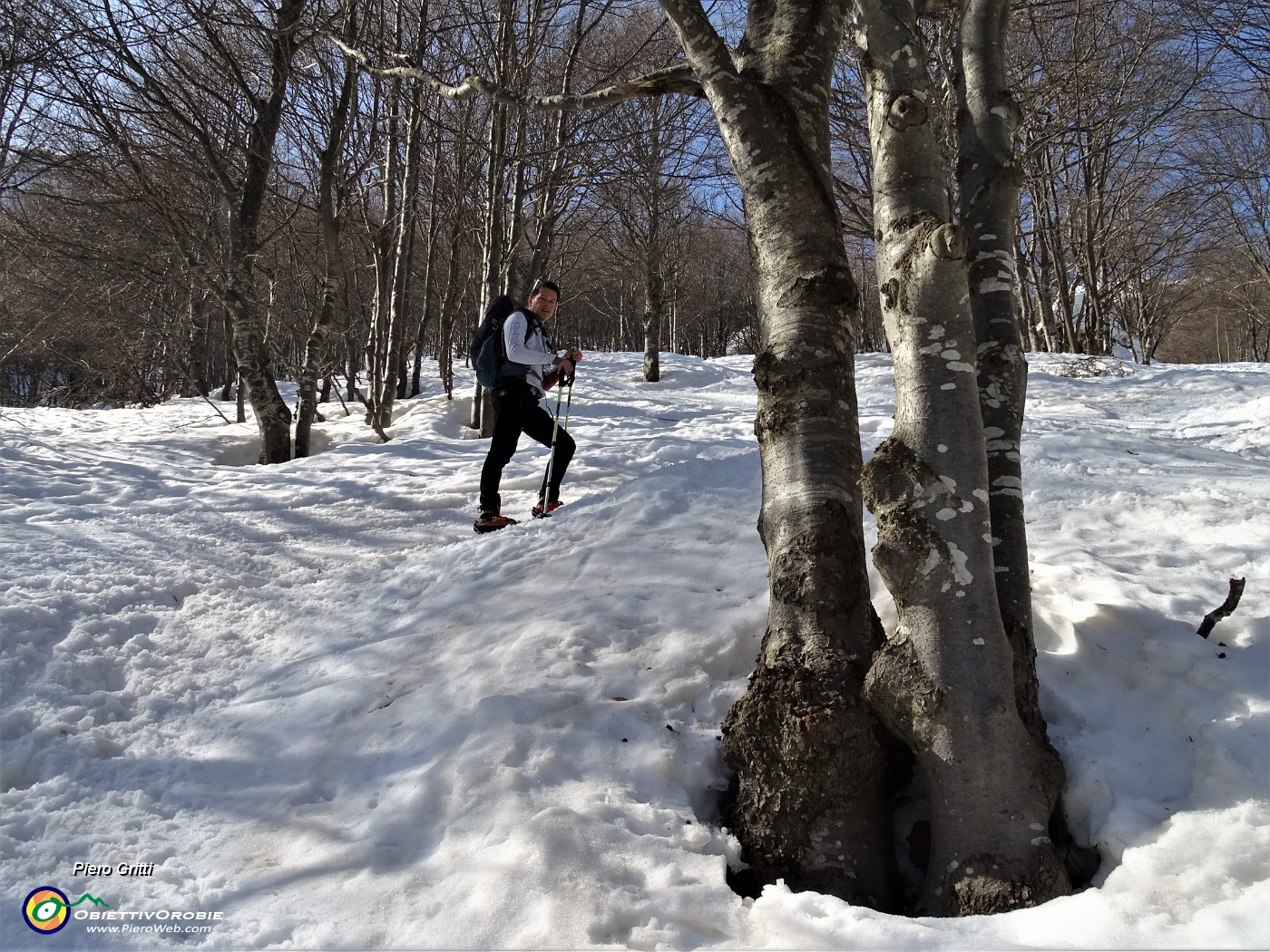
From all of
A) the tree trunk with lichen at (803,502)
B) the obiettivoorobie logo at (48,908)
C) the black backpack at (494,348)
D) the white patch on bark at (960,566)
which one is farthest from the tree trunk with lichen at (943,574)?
the black backpack at (494,348)

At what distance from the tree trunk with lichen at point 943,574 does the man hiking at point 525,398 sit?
2.75m

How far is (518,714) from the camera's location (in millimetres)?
2484

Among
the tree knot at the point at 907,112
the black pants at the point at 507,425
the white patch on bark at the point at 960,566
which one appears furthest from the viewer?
the black pants at the point at 507,425

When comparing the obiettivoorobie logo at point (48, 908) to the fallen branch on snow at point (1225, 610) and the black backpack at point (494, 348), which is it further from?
the fallen branch on snow at point (1225, 610)

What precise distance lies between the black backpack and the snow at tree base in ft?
3.41

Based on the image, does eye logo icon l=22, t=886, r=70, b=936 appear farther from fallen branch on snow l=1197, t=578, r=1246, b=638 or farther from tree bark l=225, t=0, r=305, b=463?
tree bark l=225, t=0, r=305, b=463

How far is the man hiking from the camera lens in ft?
15.1

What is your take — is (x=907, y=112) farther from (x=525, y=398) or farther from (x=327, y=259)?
(x=327, y=259)

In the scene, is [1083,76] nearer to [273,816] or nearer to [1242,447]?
[1242,447]

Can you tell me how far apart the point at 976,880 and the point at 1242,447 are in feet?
21.8

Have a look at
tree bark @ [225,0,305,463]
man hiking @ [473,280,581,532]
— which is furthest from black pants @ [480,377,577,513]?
tree bark @ [225,0,305,463]

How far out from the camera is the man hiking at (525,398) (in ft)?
15.1

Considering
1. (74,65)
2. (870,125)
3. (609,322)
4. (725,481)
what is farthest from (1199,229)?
(609,322)

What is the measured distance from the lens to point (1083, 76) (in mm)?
10398
